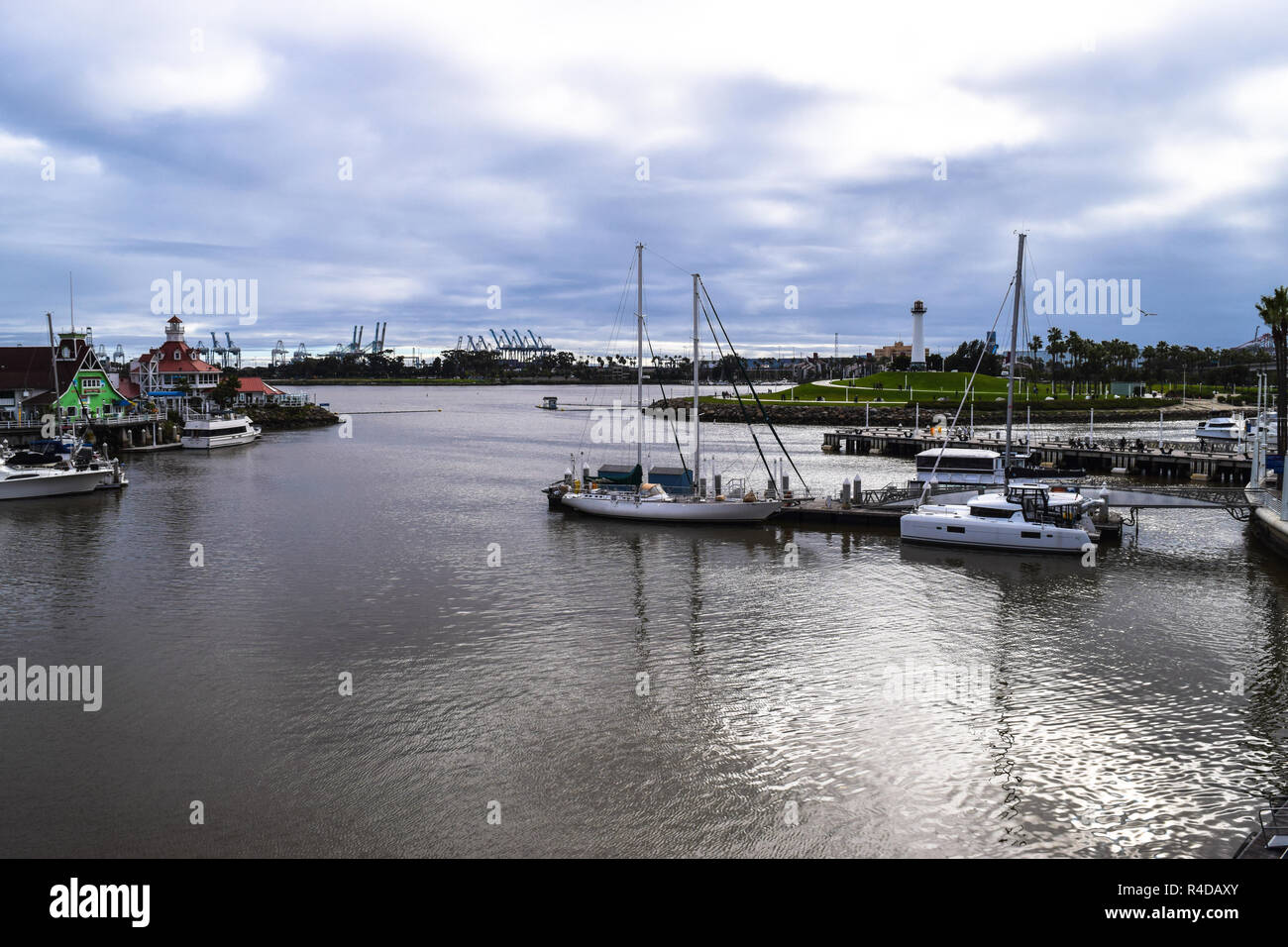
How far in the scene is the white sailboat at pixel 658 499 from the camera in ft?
138

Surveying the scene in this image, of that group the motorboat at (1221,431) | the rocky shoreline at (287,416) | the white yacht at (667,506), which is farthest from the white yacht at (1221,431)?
the rocky shoreline at (287,416)

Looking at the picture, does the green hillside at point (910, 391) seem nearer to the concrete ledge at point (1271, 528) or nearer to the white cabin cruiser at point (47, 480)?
the concrete ledge at point (1271, 528)

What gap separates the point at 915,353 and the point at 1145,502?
534 feet

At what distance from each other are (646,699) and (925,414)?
372ft

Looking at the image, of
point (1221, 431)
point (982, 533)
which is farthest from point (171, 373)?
point (1221, 431)

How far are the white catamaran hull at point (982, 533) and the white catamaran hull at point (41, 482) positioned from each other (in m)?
48.2

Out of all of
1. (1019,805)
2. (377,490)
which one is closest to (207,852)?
(1019,805)

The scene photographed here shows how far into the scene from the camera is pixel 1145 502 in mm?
40125

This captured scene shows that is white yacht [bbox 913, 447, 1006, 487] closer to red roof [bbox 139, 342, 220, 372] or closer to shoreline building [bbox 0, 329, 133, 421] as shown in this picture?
shoreline building [bbox 0, 329, 133, 421]

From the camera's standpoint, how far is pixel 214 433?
91750mm

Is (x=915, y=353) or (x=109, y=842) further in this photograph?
(x=915, y=353)

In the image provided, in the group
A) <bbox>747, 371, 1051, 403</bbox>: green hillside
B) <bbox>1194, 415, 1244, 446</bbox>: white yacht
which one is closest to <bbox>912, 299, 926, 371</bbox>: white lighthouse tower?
<bbox>747, 371, 1051, 403</bbox>: green hillside
